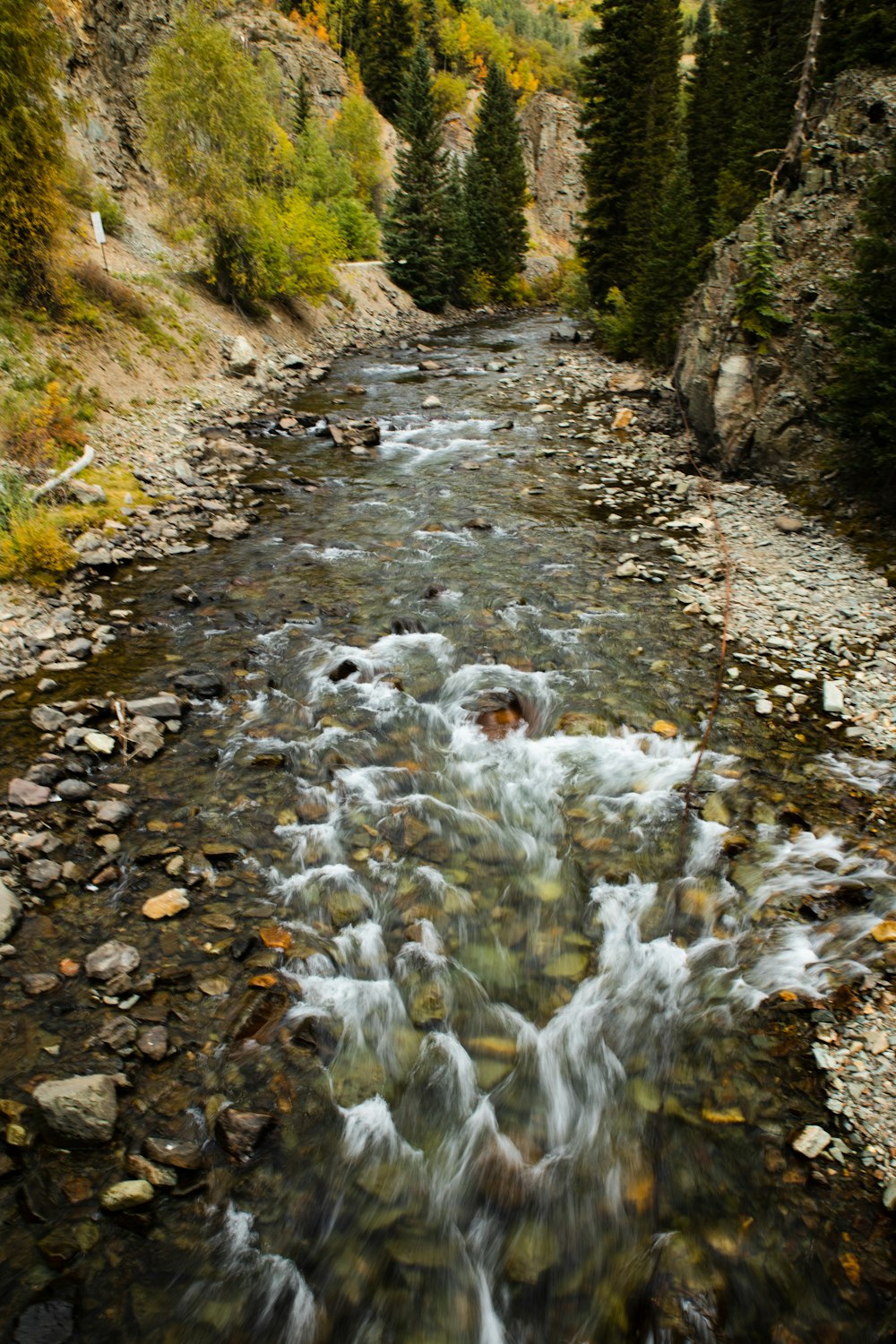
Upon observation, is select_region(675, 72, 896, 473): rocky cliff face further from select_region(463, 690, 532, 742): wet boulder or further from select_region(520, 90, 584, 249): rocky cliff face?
select_region(520, 90, 584, 249): rocky cliff face

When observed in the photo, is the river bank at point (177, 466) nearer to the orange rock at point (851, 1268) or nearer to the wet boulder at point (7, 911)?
the wet boulder at point (7, 911)

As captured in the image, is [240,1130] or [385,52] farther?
[385,52]

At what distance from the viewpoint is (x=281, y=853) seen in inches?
247

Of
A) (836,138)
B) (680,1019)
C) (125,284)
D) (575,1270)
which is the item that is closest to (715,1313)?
(575,1270)

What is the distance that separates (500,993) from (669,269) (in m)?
23.5

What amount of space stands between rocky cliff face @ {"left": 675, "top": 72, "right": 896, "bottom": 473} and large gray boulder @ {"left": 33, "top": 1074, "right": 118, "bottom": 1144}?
1447 centimetres

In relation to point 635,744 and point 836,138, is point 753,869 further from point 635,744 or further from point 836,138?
point 836,138

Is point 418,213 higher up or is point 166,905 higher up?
point 418,213

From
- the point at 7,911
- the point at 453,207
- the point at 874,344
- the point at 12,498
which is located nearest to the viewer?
the point at 7,911

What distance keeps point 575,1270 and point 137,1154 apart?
8.59 feet

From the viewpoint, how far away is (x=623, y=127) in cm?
3061

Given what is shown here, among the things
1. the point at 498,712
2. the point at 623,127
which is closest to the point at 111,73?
the point at 623,127

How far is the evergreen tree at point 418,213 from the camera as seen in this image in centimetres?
4247

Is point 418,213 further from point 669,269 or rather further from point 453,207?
point 669,269
